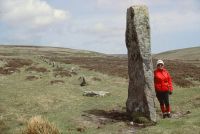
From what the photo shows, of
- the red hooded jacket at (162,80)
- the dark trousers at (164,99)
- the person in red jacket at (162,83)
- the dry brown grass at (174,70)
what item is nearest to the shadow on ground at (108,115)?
the dark trousers at (164,99)

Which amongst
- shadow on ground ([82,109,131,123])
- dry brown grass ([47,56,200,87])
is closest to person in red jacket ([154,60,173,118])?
shadow on ground ([82,109,131,123])

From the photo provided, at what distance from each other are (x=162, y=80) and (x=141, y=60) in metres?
1.55

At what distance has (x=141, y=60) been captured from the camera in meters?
19.4

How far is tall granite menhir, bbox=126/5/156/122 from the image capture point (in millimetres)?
19141

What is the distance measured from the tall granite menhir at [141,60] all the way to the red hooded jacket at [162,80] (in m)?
0.75

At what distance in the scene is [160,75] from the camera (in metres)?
20.0

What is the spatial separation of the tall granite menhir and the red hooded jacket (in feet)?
2.45

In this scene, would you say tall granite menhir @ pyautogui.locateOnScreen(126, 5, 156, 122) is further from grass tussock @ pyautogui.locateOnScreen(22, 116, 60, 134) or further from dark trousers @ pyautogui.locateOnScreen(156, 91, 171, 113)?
grass tussock @ pyautogui.locateOnScreen(22, 116, 60, 134)

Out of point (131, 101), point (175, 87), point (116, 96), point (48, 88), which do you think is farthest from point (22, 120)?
point (175, 87)

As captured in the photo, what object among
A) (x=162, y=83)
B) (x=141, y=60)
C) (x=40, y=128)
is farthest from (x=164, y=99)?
(x=40, y=128)

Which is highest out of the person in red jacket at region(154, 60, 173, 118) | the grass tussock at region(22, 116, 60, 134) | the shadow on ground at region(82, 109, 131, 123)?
the person in red jacket at region(154, 60, 173, 118)

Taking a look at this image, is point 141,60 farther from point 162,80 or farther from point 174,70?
point 174,70

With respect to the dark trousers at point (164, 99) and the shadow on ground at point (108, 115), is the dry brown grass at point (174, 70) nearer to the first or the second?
the shadow on ground at point (108, 115)

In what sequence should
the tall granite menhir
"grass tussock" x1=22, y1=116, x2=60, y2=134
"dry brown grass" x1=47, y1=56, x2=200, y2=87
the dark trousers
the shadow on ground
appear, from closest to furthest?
"grass tussock" x1=22, y1=116, x2=60, y2=134 < the tall granite menhir < the shadow on ground < the dark trousers < "dry brown grass" x1=47, y1=56, x2=200, y2=87
